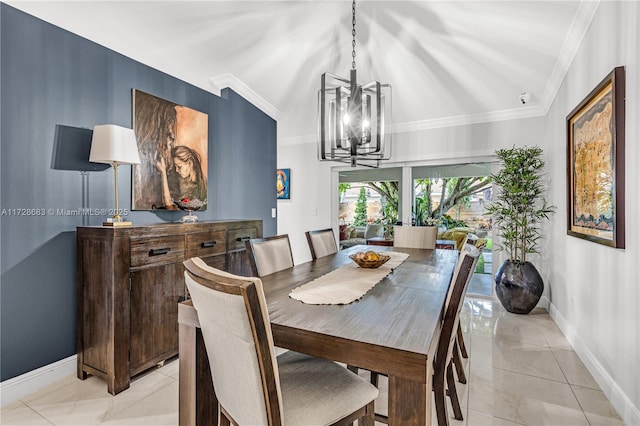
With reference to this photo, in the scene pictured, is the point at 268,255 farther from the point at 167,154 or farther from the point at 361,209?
the point at 361,209

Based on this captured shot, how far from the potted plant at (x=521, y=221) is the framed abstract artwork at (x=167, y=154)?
10.8ft

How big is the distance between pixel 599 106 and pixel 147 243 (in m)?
3.16

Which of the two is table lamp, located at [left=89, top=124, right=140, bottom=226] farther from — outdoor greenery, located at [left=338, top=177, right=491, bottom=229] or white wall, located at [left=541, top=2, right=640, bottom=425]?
outdoor greenery, located at [left=338, top=177, right=491, bottom=229]

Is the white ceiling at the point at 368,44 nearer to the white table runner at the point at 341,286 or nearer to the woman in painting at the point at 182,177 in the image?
the woman in painting at the point at 182,177

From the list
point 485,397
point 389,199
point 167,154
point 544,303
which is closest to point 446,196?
point 389,199

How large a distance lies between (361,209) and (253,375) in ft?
13.7

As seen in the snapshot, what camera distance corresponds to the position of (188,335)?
4.31 ft

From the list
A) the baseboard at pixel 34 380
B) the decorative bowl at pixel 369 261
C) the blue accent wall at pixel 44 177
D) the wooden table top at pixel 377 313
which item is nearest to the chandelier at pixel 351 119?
the decorative bowl at pixel 369 261

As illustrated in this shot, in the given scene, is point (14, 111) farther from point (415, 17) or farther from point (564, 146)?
point (564, 146)

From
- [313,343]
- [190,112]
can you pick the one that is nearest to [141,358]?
[313,343]

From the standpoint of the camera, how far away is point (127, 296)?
6.89 feet

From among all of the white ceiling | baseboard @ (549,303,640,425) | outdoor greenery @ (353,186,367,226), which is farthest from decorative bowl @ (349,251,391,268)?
outdoor greenery @ (353,186,367,226)

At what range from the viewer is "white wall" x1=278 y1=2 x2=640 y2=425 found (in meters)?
1.69

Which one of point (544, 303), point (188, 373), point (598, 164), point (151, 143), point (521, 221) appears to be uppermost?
point (151, 143)
